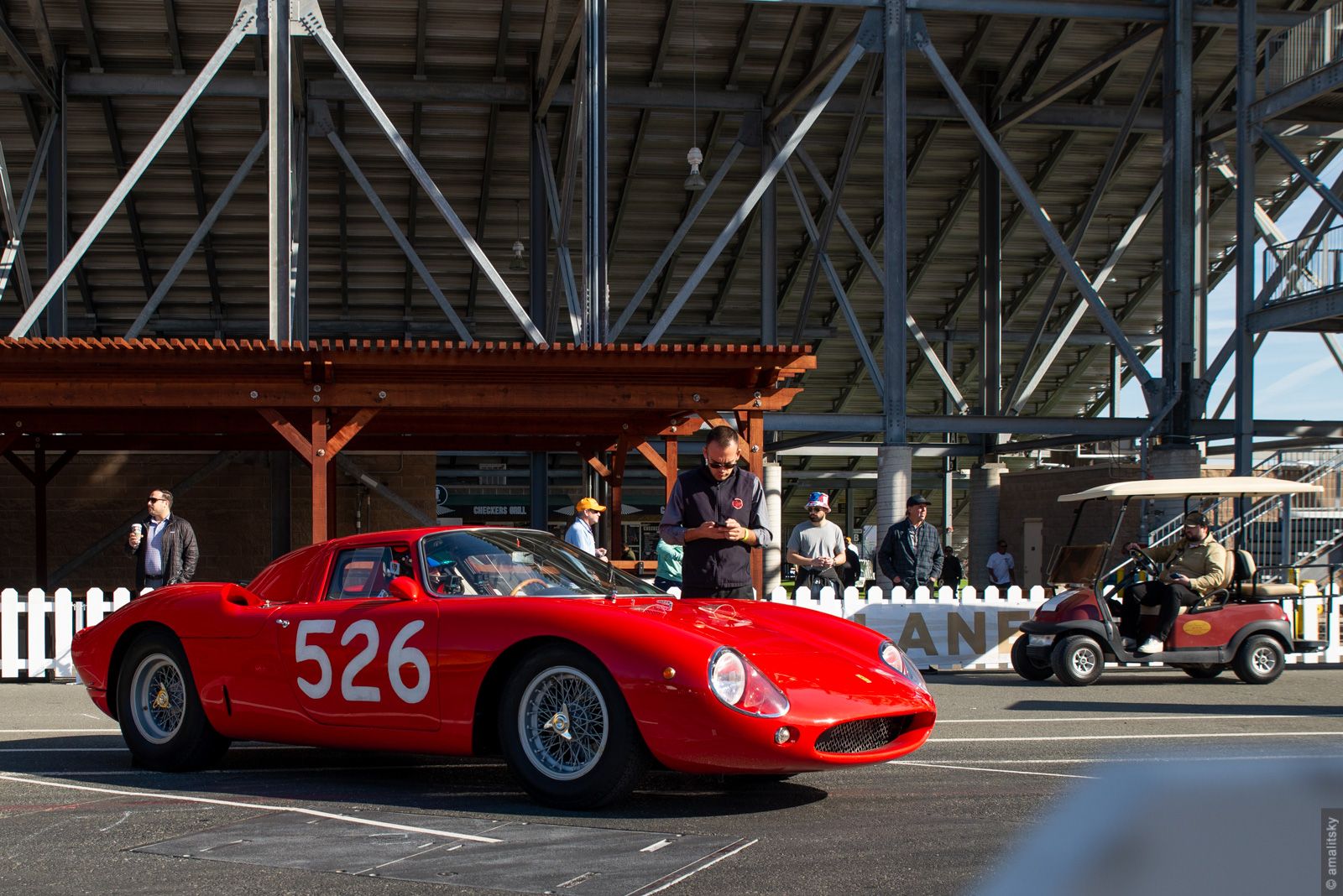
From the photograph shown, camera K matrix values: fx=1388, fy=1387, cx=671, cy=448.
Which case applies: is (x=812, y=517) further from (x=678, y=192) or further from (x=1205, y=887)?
(x=678, y=192)

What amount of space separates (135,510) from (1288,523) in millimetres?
18851

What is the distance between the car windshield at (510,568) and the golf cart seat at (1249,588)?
717 centimetres

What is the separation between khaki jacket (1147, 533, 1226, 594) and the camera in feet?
38.8

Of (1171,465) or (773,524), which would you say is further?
(773,524)

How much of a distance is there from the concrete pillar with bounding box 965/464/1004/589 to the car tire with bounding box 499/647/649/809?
25387 millimetres

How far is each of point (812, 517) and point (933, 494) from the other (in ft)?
107

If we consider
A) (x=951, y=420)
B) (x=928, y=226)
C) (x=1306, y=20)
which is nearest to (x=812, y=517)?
(x=951, y=420)

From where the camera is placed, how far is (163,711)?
274 inches

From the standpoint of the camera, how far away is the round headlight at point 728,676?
5266 mm

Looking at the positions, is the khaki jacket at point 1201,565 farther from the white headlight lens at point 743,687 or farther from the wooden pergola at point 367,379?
the white headlight lens at point 743,687

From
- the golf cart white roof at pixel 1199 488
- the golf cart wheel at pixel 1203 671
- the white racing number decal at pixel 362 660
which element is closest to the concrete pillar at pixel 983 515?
the golf cart white roof at pixel 1199 488

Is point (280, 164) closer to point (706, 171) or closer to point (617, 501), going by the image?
point (617, 501)

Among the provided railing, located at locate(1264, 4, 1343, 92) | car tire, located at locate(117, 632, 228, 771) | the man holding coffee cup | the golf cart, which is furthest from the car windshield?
railing, located at locate(1264, 4, 1343, 92)

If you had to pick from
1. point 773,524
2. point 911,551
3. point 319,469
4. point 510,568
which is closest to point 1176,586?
point 911,551
